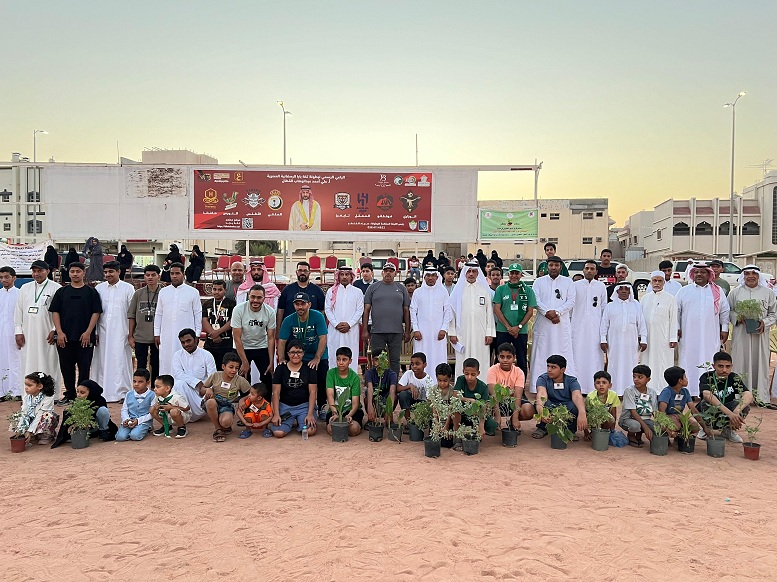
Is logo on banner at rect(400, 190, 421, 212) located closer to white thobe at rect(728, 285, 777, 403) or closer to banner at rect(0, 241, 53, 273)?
white thobe at rect(728, 285, 777, 403)

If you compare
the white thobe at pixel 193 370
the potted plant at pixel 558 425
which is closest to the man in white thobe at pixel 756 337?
the potted plant at pixel 558 425

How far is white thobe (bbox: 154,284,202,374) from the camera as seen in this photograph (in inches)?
291

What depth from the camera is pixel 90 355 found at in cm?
748

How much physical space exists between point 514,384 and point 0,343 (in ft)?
22.1

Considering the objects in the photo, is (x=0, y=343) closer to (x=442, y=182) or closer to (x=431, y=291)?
(x=431, y=291)

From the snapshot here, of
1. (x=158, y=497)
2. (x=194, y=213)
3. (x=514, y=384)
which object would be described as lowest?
(x=158, y=497)

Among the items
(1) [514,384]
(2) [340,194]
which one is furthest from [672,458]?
(2) [340,194]

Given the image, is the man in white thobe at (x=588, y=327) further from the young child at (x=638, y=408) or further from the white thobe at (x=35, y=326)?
the white thobe at (x=35, y=326)

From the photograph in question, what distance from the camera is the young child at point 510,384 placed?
6.08 metres

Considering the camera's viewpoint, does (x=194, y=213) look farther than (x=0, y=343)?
Yes

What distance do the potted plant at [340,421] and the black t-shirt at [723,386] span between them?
3507 millimetres

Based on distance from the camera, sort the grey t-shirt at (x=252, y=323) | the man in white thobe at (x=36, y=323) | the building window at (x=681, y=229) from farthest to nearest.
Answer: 1. the building window at (x=681, y=229)
2. the man in white thobe at (x=36, y=323)
3. the grey t-shirt at (x=252, y=323)

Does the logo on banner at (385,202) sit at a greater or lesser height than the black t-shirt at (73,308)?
greater

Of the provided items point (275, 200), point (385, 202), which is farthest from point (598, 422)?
point (275, 200)
